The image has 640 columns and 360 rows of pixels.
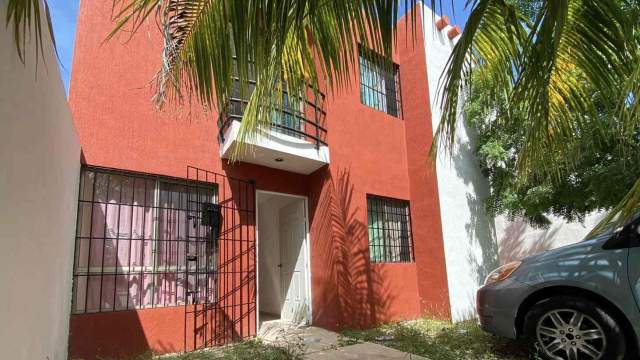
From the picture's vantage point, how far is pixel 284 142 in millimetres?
6449

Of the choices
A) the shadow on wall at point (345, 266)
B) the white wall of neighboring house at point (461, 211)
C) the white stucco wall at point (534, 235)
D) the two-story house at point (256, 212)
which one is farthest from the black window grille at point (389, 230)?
the white stucco wall at point (534, 235)

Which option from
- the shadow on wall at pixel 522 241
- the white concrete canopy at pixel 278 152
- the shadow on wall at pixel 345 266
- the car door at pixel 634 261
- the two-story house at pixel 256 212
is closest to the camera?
the car door at pixel 634 261

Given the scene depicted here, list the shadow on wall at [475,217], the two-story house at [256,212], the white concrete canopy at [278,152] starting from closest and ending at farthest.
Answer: the two-story house at [256,212] < the white concrete canopy at [278,152] < the shadow on wall at [475,217]

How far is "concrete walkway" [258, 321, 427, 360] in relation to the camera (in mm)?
5105

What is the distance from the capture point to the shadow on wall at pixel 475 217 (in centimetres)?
843

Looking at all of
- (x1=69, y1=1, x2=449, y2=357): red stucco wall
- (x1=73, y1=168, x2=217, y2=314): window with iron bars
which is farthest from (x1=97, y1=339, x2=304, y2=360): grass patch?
(x1=73, y1=168, x2=217, y2=314): window with iron bars

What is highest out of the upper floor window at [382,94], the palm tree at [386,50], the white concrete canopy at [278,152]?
the upper floor window at [382,94]

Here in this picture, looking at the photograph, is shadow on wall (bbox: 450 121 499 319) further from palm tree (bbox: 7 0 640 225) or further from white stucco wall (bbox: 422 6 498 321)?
palm tree (bbox: 7 0 640 225)

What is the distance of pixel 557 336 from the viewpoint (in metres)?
4.04

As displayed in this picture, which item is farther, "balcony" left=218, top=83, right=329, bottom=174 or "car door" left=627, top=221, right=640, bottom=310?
"balcony" left=218, top=83, right=329, bottom=174

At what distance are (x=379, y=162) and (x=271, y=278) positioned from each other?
335 cm

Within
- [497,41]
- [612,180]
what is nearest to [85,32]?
[497,41]

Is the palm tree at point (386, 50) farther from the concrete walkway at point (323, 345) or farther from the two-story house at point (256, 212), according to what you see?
the concrete walkway at point (323, 345)

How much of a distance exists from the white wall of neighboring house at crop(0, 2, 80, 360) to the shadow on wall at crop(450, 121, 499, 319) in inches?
280
